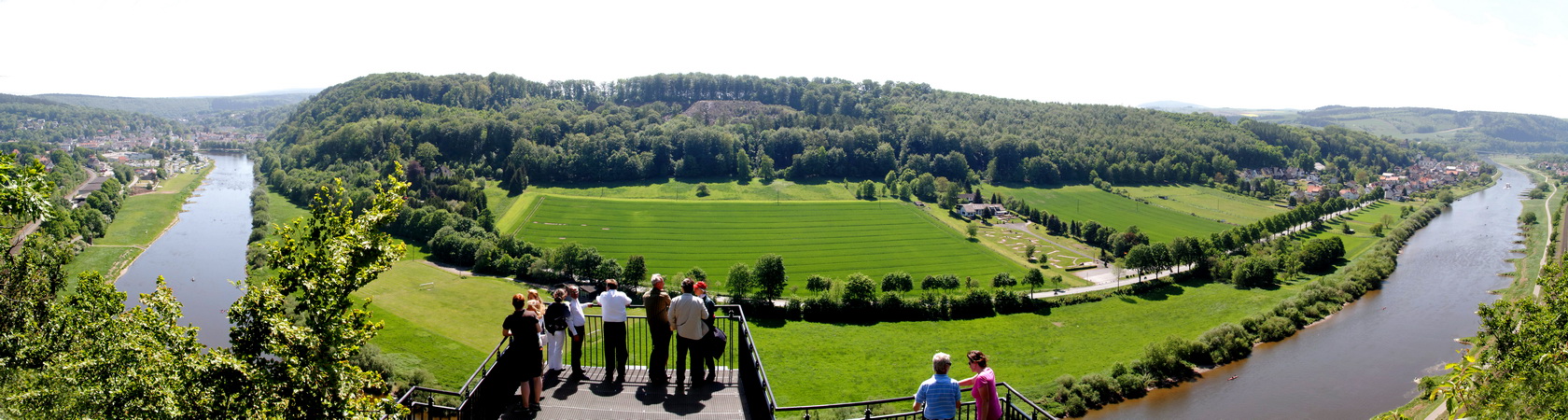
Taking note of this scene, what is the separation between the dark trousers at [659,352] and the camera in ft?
34.8

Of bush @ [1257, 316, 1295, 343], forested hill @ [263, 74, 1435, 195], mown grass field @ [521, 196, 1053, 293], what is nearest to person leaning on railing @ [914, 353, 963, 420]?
bush @ [1257, 316, 1295, 343]

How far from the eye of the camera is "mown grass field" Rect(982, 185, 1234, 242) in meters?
70.4

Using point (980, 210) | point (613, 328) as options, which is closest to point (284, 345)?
point (613, 328)

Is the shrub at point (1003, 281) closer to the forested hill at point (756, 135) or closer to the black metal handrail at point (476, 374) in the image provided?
the black metal handrail at point (476, 374)

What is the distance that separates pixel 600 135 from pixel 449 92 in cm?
4136

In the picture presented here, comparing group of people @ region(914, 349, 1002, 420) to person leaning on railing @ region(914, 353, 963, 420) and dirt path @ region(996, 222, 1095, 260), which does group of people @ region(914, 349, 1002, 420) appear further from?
dirt path @ region(996, 222, 1095, 260)

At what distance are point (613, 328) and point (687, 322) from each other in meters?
1.15

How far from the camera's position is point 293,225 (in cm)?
852

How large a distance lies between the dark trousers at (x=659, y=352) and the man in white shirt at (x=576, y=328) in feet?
3.35

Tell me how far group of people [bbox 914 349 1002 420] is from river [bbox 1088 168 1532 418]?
25670mm

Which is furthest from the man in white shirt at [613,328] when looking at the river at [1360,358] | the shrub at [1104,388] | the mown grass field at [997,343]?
the shrub at [1104,388]

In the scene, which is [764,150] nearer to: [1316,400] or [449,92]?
[449,92]

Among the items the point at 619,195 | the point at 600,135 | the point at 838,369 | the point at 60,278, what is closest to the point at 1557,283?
the point at 838,369

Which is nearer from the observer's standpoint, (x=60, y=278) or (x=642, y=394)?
(x=642, y=394)
